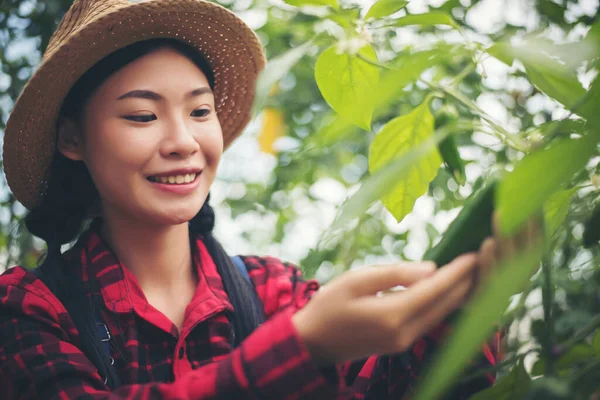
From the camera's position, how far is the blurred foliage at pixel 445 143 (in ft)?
1.19

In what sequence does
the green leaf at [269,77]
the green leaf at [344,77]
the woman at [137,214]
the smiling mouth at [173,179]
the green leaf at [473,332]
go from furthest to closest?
the smiling mouth at [173,179] → the woman at [137,214] → the green leaf at [344,77] → the green leaf at [269,77] → the green leaf at [473,332]

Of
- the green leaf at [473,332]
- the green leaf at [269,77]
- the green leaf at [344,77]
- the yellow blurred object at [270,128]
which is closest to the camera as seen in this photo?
the green leaf at [473,332]

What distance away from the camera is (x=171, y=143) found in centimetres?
88

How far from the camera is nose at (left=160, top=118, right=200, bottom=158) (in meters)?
0.88

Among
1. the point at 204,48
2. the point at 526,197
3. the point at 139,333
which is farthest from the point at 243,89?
the point at 526,197

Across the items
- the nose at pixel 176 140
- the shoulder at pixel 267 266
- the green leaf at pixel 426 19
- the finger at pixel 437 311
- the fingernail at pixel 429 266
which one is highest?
the green leaf at pixel 426 19

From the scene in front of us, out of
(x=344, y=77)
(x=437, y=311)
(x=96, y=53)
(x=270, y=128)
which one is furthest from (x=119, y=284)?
(x=270, y=128)

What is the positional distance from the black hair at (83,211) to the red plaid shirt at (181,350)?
0.02 m

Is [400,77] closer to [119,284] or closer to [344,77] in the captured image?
[344,77]

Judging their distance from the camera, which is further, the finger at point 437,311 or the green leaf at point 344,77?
the green leaf at point 344,77

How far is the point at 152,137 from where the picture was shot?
88cm

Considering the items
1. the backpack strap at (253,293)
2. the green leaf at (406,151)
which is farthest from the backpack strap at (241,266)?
the green leaf at (406,151)

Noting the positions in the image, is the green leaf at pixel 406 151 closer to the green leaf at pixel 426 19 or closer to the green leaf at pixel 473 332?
the green leaf at pixel 426 19

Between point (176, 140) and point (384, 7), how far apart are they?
0.39 meters
